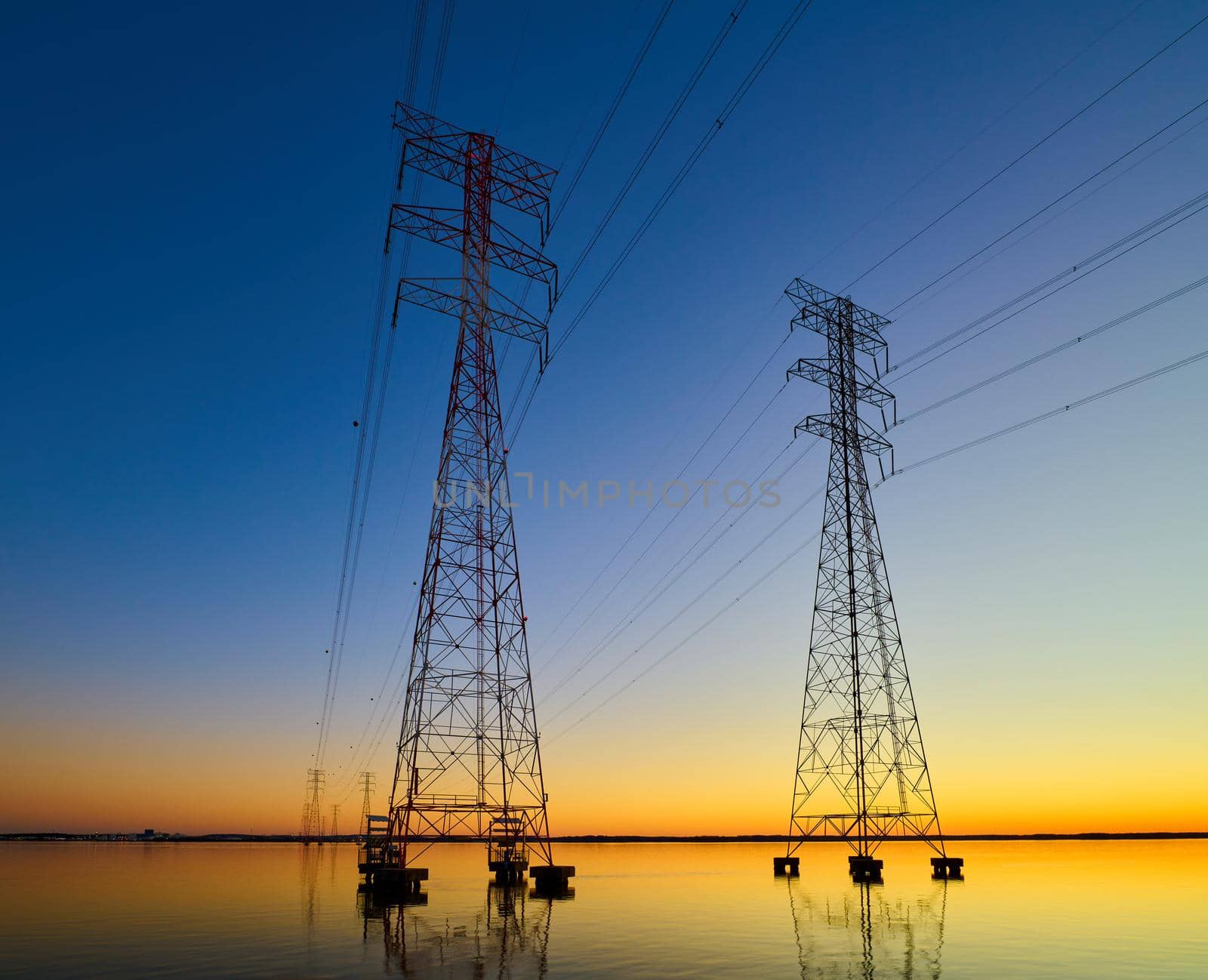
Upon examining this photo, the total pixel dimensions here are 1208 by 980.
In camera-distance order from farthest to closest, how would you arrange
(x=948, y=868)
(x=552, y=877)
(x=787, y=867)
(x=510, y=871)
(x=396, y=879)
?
(x=787, y=867), (x=948, y=868), (x=552, y=877), (x=510, y=871), (x=396, y=879)

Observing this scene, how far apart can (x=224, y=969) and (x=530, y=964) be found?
9.47 metres

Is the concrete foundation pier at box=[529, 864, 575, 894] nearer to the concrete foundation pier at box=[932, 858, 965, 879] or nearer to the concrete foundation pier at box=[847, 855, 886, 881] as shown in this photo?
the concrete foundation pier at box=[847, 855, 886, 881]

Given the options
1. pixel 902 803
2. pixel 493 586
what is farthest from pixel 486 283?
pixel 902 803

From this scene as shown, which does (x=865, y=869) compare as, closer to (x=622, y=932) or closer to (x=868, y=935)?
(x=868, y=935)

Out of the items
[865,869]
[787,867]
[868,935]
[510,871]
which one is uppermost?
[510,871]

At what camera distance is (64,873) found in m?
97.2

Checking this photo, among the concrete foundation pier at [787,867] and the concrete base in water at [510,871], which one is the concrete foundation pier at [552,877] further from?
the concrete foundation pier at [787,867]

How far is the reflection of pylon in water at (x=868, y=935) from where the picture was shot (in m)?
26.4

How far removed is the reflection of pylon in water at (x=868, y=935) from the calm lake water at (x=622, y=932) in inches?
5.5

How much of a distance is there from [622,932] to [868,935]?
400 inches

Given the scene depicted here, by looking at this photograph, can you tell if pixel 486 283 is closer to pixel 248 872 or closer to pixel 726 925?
pixel 726 925

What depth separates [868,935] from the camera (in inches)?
1341

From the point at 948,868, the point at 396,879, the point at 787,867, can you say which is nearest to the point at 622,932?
the point at 396,879

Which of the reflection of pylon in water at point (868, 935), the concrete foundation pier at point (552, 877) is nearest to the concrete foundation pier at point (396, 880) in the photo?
the concrete foundation pier at point (552, 877)
